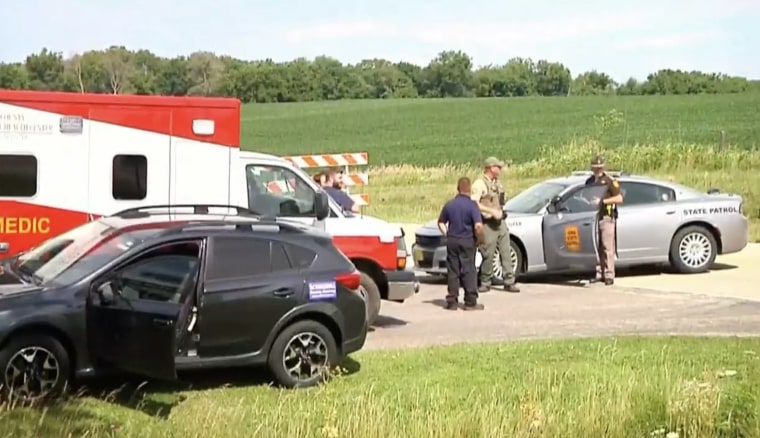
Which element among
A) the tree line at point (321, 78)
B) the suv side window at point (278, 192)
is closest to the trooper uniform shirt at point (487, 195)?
the suv side window at point (278, 192)

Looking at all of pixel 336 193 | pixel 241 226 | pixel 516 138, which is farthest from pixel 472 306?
pixel 516 138

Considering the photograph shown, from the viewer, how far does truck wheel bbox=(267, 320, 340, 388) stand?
9.76 metres

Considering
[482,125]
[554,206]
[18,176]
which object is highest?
[482,125]

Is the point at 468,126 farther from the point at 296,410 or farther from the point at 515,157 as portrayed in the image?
the point at 296,410

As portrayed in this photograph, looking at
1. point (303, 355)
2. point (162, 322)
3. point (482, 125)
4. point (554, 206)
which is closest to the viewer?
point (162, 322)

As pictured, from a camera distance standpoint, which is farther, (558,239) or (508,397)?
(558,239)

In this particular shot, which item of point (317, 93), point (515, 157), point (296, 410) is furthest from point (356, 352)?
point (317, 93)

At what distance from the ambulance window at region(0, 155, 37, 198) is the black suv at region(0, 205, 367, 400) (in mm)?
1840

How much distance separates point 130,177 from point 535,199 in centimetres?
708

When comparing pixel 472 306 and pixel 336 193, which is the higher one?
pixel 336 193

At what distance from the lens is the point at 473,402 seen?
331 inches

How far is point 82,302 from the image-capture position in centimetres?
903

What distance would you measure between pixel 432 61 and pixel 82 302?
111543 millimetres

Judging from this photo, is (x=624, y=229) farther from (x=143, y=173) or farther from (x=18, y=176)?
(x=18, y=176)
